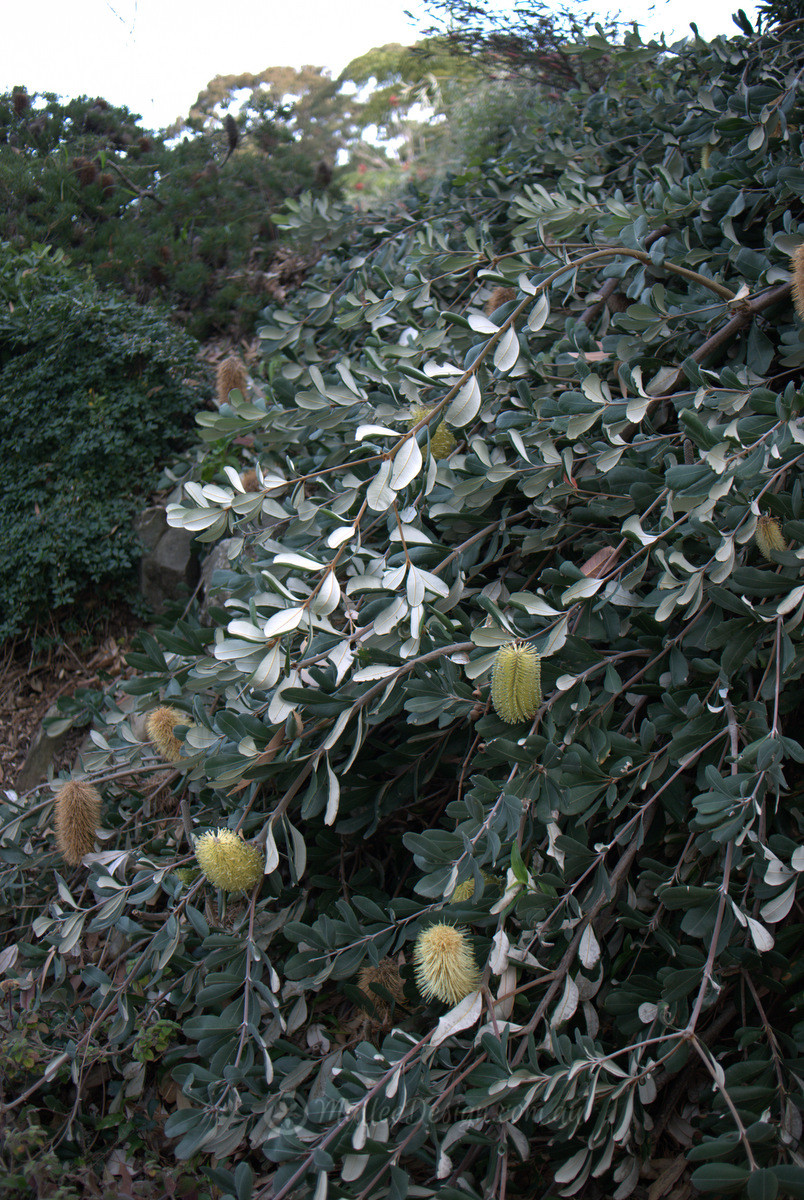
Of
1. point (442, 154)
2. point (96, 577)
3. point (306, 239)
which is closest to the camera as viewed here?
point (96, 577)

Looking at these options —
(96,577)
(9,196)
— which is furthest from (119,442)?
(9,196)

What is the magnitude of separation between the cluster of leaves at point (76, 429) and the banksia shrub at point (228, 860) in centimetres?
182

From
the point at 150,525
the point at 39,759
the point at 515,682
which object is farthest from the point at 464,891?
the point at 150,525

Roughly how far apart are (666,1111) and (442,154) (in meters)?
5.96

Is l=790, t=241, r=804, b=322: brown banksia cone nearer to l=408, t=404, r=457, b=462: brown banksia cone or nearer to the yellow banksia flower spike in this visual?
Answer: l=408, t=404, r=457, b=462: brown banksia cone

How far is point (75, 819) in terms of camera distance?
6.07 feet

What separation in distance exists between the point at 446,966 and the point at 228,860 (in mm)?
452

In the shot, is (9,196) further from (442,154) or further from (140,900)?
(140,900)

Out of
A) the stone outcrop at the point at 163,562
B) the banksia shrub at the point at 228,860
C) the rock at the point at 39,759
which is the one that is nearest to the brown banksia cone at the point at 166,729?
the banksia shrub at the point at 228,860

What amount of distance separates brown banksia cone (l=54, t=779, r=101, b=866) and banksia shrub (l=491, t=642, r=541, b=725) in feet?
3.80

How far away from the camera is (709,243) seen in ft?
6.48

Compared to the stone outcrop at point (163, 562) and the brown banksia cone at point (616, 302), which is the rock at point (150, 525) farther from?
the brown banksia cone at point (616, 302)

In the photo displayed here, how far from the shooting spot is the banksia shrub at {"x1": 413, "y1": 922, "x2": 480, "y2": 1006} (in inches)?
42.4

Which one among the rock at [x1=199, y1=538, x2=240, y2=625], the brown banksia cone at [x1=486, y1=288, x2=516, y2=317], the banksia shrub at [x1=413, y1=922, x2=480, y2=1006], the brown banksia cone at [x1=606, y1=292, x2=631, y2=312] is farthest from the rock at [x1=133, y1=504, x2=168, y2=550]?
the banksia shrub at [x1=413, y1=922, x2=480, y2=1006]
